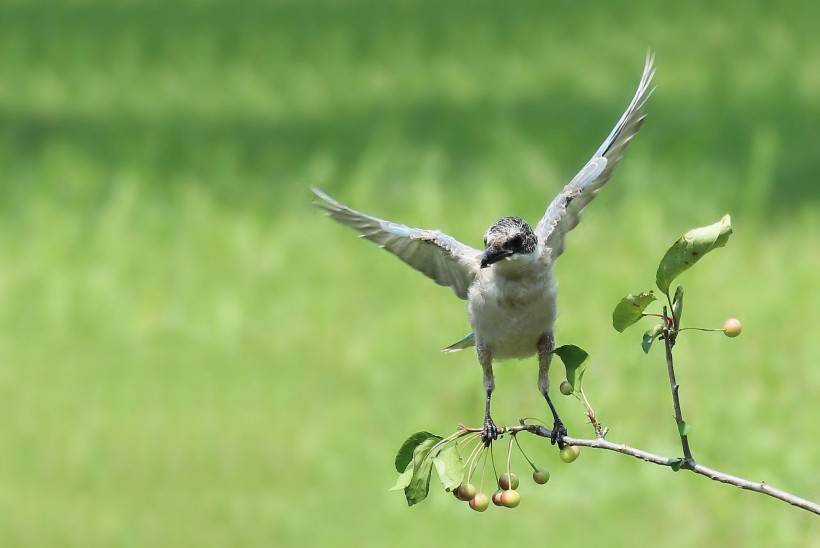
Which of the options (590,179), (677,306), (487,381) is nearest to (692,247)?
(677,306)

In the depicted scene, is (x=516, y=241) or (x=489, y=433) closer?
(x=516, y=241)

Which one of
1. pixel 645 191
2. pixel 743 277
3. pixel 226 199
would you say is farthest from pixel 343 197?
pixel 743 277

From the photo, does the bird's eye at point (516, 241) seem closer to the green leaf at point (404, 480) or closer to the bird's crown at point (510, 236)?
the bird's crown at point (510, 236)

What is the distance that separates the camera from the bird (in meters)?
4.82

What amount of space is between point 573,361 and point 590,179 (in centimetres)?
159

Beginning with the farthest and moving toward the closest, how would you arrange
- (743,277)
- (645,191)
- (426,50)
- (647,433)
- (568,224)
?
(426,50)
(645,191)
(743,277)
(647,433)
(568,224)

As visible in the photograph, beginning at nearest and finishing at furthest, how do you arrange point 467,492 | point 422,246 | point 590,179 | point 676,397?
point 676,397
point 467,492
point 590,179
point 422,246

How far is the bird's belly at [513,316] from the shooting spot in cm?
496

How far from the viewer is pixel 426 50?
552 inches

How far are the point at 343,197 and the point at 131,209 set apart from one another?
2.33 meters

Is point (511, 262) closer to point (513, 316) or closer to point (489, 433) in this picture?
point (513, 316)

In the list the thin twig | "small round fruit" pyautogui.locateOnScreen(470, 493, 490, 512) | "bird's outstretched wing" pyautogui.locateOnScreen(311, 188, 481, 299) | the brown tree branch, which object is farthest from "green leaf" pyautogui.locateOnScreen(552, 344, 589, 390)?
"bird's outstretched wing" pyautogui.locateOnScreen(311, 188, 481, 299)

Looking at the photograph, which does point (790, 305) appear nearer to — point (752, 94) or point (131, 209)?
point (752, 94)

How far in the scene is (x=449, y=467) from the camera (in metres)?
3.72
